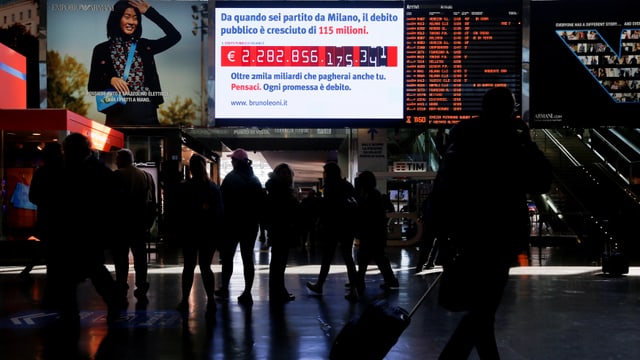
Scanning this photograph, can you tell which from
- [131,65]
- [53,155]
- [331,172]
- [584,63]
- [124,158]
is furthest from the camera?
[131,65]

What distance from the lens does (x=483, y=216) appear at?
375 centimetres

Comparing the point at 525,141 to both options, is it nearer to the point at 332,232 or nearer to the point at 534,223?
the point at 332,232

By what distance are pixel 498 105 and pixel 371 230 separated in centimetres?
498

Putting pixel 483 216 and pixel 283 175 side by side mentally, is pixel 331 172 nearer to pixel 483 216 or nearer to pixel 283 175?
pixel 283 175

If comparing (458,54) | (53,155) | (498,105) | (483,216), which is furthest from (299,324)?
(458,54)

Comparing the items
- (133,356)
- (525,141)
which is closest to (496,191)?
(525,141)

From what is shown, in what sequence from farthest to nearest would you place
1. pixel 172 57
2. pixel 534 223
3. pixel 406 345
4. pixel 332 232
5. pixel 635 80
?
1. pixel 534 223
2. pixel 172 57
3. pixel 635 80
4. pixel 332 232
5. pixel 406 345

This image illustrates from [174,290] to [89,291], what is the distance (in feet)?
3.25

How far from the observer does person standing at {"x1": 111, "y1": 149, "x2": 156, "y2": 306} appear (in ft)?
25.3

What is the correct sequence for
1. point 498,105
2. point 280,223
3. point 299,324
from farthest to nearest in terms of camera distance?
point 280,223, point 299,324, point 498,105

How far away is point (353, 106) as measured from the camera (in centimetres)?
1368

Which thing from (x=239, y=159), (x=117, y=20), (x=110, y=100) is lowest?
(x=239, y=159)

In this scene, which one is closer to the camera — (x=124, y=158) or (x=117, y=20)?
(x=124, y=158)

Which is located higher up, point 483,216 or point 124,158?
point 124,158
